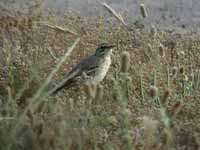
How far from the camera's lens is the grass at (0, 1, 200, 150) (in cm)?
493

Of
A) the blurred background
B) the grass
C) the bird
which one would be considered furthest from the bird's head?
the blurred background

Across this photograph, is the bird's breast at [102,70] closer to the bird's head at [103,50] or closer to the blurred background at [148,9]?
the bird's head at [103,50]

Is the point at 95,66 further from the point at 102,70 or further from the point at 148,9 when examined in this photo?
the point at 148,9

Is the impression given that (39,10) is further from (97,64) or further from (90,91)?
(90,91)

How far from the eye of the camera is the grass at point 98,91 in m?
4.93

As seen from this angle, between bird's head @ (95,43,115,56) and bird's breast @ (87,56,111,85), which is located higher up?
bird's head @ (95,43,115,56)

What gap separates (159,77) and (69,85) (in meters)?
0.85

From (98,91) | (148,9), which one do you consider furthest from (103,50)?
(148,9)

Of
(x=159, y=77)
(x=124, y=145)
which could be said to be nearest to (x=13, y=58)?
(x=159, y=77)

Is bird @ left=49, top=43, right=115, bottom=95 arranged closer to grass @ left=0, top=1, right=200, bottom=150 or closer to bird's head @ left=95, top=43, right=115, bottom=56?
bird's head @ left=95, top=43, right=115, bottom=56

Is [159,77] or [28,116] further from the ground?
[28,116]

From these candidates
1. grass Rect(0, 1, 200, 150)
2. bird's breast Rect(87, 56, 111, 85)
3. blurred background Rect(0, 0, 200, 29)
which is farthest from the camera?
blurred background Rect(0, 0, 200, 29)

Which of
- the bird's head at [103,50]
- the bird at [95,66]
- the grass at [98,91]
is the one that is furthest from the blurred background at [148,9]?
the bird at [95,66]

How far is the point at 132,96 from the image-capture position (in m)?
6.97
